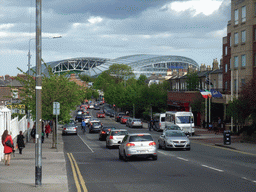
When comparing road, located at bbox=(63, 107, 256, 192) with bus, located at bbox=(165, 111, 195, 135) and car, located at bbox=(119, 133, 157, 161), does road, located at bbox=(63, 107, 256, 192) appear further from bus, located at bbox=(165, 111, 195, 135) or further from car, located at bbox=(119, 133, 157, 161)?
bus, located at bbox=(165, 111, 195, 135)

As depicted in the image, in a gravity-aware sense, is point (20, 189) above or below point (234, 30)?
below

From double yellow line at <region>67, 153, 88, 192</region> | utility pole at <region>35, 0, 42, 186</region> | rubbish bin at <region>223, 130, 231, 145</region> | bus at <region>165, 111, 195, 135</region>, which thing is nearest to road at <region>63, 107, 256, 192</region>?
double yellow line at <region>67, 153, 88, 192</region>

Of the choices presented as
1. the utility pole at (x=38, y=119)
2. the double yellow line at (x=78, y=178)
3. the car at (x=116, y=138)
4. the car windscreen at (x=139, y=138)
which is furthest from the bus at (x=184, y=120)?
the utility pole at (x=38, y=119)

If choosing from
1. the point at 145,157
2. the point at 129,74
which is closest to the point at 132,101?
the point at 129,74

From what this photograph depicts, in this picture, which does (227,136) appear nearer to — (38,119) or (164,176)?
(164,176)

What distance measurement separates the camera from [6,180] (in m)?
15.3

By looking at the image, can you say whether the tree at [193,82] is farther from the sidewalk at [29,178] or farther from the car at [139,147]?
the sidewalk at [29,178]

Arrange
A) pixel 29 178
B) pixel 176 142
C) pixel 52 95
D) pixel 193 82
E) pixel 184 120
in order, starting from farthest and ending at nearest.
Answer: pixel 193 82, pixel 184 120, pixel 52 95, pixel 176 142, pixel 29 178

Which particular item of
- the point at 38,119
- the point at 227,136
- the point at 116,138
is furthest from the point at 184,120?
the point at 38,119

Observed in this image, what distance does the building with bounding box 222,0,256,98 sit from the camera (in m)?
46.8

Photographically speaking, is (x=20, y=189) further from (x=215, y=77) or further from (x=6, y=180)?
(x=215, y=77)

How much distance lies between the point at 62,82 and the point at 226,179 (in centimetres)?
2117

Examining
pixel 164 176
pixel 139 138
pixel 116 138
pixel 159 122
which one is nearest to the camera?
pixel 164 176

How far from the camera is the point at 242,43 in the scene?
160ft
